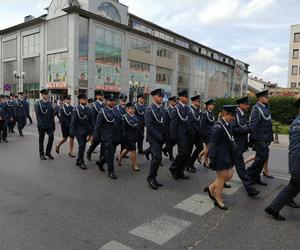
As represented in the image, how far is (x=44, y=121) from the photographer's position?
28.4 ft

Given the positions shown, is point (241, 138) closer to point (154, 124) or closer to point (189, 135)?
point (189, 135)

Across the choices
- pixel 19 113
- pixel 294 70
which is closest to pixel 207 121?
pixel 19 113

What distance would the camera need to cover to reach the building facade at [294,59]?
2657 inches

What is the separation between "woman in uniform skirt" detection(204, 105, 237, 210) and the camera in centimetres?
500

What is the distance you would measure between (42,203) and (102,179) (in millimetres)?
1749

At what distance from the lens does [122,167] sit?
25.9 ft

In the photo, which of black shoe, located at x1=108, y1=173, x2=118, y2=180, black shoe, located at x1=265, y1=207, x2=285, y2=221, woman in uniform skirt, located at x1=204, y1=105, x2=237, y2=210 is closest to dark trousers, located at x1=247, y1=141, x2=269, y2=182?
woman in uniform skirt, located at x1=204, y1=105, x2=237, y2=210

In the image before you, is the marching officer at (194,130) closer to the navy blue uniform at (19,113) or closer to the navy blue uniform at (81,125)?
the navy blue uniform at (81,125)

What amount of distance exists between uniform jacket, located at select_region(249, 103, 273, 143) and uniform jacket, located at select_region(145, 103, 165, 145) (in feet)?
5.91

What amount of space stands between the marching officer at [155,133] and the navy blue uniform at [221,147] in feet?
4.36

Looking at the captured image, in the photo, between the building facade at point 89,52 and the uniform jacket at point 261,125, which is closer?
the uniform jacket at point 261,125

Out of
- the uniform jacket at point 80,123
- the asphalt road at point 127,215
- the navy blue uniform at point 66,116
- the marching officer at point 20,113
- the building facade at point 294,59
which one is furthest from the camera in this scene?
the building facade at point 294,59

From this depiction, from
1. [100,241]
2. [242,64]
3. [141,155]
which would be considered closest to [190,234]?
[100,241]

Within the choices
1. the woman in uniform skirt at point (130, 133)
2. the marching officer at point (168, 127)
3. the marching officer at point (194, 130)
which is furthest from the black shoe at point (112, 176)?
the marching officer at point (194, 130)
